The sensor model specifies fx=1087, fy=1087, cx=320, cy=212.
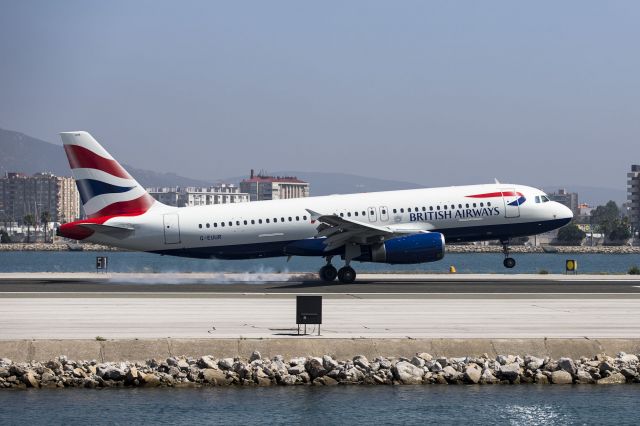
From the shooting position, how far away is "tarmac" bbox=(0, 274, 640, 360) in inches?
1164

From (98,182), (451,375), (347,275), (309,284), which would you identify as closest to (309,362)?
(451,375)

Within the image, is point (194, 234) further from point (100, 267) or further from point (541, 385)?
point (541, 385)

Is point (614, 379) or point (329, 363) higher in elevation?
point (329, 363)

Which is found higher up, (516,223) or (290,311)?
(516,223)

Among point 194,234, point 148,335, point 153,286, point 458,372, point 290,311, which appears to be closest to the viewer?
point 458,372

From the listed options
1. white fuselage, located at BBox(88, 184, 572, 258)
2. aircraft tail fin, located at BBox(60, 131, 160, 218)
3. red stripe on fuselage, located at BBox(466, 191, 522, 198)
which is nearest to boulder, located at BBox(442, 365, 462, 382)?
white fuselage, located at BBox(88, 184, 572, 258)

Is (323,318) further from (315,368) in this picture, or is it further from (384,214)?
(384,214)

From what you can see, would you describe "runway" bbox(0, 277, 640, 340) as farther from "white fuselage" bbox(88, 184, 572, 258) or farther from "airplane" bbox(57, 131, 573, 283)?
"white fuselage" bbox(88, 184, 572, 258)

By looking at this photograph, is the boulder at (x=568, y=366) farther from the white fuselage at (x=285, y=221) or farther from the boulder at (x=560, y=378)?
the white fuselage at (x=285, y=221)

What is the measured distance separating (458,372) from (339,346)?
330 cm

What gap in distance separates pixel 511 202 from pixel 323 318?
23.3 metres

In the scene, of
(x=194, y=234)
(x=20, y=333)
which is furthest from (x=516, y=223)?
(x=20, y=333)

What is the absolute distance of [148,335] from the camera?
102ft

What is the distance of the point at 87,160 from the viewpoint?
55562 millimetres
